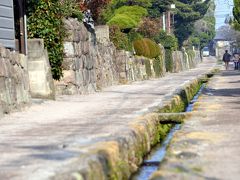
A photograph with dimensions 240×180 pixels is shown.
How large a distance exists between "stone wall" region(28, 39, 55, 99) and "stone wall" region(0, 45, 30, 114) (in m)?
1.41

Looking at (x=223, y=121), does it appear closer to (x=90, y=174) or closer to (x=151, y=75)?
(x=90, y=174)

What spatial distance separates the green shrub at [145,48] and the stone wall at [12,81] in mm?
21919

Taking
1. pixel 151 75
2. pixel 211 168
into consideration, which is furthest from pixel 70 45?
pixel 151 75

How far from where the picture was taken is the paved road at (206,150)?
5.34 metres

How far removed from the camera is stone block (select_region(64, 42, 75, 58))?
699 inches

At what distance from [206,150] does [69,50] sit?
38.9 feet

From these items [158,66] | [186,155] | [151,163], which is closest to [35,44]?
[151,163]

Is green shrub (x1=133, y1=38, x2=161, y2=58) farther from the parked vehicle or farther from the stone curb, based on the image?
the parked vehicle

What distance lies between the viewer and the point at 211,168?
219 inches

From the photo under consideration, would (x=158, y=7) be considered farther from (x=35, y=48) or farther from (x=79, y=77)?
(x=35, y=48)

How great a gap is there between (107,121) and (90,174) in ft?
14.1

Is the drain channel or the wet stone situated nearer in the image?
the wet stone

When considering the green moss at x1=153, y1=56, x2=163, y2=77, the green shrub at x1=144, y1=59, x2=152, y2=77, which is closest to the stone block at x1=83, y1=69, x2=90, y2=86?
the green shrub at x1=144, y1=59, x2=152, y2=77

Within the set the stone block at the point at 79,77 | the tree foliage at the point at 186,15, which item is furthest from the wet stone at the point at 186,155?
the tree foliage at the point at 186,15
